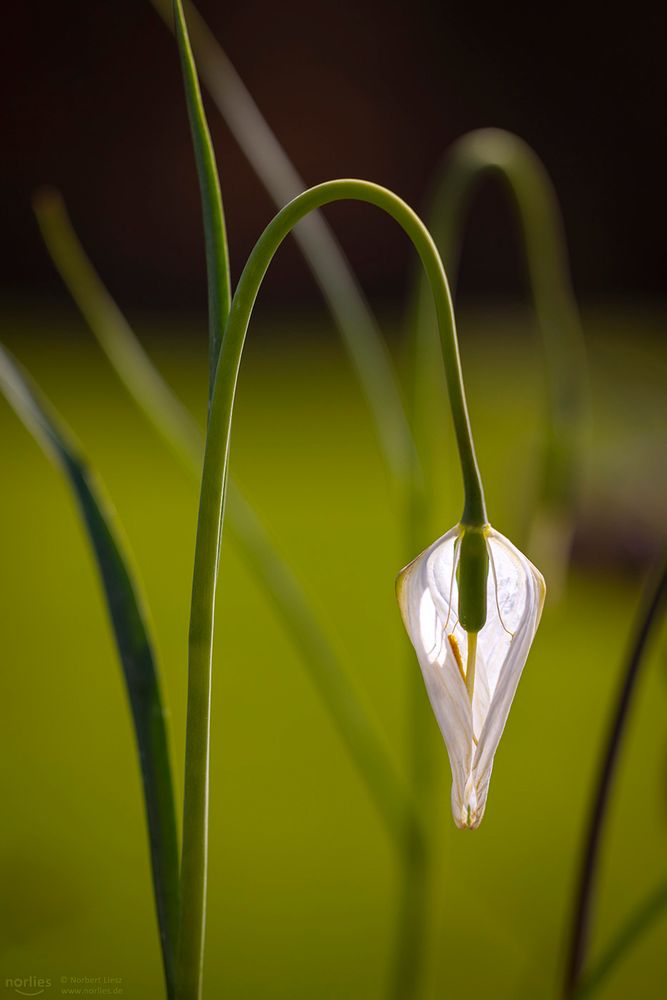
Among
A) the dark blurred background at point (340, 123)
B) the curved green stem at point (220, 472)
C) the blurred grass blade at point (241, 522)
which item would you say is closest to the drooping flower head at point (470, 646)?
the curved green stem at point (220, 472)

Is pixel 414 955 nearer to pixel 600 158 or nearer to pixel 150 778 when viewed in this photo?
pixel 150 778

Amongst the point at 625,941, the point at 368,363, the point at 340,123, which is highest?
the point at 340,123

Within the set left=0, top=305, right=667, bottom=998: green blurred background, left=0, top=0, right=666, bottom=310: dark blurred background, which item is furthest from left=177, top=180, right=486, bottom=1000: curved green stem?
left=0, top=0, right=666, bottom=310: dark blurred background

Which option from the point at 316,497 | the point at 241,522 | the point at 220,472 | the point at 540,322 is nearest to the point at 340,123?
the point at 316,497

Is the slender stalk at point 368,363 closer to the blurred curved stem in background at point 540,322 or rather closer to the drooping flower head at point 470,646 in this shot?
the blurred curved stem in background at point 540,322

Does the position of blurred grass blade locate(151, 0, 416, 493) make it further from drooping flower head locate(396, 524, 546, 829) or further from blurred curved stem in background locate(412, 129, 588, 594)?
drooping flower head locate(396, 524, 546, 829)

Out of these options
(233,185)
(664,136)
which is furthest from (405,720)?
(664,136)

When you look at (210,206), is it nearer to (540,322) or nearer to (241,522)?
(241,522)
